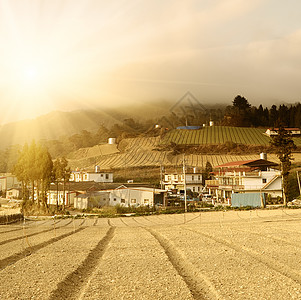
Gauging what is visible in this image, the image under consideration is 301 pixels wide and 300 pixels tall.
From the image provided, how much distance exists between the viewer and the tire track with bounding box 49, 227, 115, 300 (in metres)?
10.4

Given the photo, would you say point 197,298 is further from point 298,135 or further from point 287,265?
point 298,135

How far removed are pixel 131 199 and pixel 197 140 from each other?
385 ft

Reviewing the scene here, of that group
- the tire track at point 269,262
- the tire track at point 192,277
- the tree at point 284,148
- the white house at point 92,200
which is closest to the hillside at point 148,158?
the white house at point 92,200

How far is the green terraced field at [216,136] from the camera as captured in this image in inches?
6534

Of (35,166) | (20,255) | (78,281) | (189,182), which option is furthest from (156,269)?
(189,182)

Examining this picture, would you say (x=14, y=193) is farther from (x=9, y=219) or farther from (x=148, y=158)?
(x=148, y=158)

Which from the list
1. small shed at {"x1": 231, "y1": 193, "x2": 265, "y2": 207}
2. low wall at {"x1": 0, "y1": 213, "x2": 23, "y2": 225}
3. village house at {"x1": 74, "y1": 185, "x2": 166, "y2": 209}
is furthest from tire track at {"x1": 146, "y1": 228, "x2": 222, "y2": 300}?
village house at {"x1": 74, "y1": 185, "x2": 166, "y2": 209}

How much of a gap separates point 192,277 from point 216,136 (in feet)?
557

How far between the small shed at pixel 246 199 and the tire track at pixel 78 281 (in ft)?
137

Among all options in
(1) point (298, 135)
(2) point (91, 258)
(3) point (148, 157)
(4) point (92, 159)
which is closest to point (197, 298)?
(2) point (91, 258)

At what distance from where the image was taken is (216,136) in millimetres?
177625

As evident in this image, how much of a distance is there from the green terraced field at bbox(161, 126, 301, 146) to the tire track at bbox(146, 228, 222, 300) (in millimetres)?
150154

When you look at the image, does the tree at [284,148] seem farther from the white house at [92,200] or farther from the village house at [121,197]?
the white house at [92,200]

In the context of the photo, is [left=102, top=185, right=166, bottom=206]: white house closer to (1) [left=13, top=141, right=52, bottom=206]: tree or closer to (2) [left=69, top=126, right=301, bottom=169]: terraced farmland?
(1) [left=13, top=141, right=52, bottom=206]: tree
